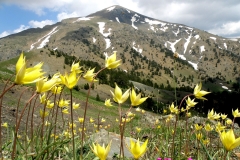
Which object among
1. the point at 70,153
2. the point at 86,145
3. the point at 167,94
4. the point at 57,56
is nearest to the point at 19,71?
the point at 70,153

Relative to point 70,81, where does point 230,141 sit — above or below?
below

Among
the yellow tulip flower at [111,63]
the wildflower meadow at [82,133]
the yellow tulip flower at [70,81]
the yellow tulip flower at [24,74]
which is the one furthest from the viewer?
the yellow tulip flower at [111,63]

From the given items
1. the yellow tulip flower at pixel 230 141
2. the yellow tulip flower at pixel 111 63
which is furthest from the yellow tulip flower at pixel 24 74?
the yellow tulip flower at pixel 230 141

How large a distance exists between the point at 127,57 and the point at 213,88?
219ft

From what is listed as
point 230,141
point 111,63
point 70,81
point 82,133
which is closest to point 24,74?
point 70,81

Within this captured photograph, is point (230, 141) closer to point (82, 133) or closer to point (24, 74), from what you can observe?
A: point (82, 133)

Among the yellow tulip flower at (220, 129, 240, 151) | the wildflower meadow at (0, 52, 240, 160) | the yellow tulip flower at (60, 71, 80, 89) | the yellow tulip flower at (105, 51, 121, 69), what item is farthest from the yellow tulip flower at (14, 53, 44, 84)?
the yellow tulip flower at (220, 129, 240, 151)

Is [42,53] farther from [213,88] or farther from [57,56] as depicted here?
[213,88]

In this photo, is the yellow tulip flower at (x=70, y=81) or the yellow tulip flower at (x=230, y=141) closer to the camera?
the yellow tulip flower at (x=230, y=141)

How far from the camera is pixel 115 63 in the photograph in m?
2.82

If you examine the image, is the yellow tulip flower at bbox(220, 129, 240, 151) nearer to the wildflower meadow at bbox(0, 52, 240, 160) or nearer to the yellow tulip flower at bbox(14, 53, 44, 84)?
the wildflower meadow at bbox(0, 52, 240, 160)

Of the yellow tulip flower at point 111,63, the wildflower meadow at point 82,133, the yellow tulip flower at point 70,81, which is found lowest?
the wildflower meadow at point 82,133

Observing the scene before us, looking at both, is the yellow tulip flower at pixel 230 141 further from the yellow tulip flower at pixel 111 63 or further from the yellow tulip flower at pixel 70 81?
the yellow tulip flower at pixel 111 63

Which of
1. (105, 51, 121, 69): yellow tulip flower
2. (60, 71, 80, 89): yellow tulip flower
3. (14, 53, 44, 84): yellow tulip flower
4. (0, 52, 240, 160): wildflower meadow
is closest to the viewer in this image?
(14, 53, 44, 84): yellow tulip flower
